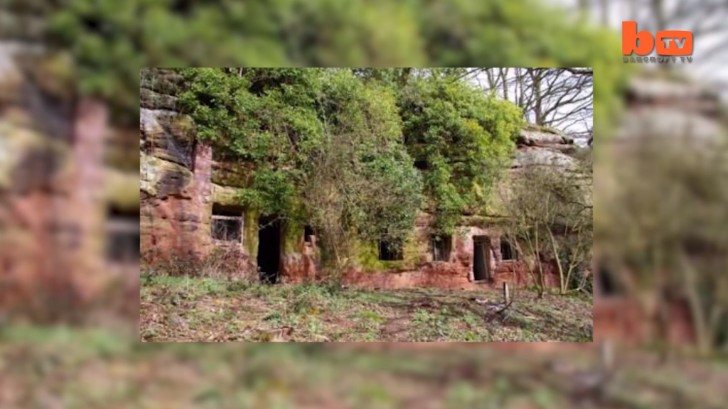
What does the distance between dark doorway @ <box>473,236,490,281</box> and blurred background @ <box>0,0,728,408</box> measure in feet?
1.11

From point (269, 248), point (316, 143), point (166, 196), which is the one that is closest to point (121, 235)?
point (166, 196)

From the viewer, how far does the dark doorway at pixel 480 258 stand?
8.97ft

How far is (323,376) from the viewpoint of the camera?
99.2 inches

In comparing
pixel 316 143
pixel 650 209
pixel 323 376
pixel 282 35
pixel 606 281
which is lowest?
pixel 323 376

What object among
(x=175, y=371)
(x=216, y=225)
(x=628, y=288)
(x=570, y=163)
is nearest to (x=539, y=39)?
(x=570, y=163)

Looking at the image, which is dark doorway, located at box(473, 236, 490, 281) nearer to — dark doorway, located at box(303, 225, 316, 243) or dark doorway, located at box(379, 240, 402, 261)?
dark doorway, located at box(379, 240, 402, 261)

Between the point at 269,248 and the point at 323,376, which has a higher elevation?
the point at 269,248

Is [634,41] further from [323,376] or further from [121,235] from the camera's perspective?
[121,235]

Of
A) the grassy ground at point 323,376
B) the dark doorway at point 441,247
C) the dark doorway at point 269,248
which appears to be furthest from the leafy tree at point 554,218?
the dark doorway at point 269,248

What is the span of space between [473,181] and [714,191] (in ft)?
3.75

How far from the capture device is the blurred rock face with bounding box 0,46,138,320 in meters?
2.67

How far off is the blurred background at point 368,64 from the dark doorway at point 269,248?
0.33 m

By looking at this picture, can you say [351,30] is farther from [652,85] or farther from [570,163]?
[652,85]

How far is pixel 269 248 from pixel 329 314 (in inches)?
16.5
